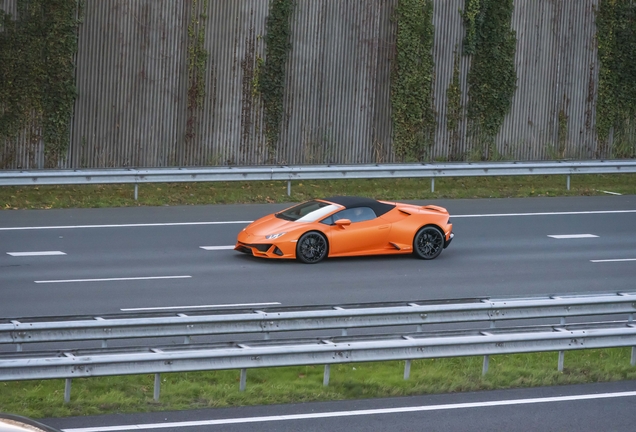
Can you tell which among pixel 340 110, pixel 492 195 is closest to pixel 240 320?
pixel 492 195

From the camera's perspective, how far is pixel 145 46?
24.5 m

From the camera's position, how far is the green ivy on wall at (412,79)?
2641 centimetres

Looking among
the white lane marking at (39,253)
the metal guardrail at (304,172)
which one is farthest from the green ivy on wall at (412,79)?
the white lane marking at (39,253)

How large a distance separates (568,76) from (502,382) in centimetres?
1956

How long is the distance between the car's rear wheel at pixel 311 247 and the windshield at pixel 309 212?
1.02 ft

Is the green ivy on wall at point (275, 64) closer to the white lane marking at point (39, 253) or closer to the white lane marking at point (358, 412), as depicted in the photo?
the white lane marking at point (39, 253)

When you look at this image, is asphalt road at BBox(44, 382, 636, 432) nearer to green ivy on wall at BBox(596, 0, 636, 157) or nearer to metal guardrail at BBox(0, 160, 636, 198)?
metal guardrail at BBox(0, 160, 636, 198)

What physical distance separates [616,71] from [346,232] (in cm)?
1518

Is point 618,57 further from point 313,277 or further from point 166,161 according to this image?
point 313,277

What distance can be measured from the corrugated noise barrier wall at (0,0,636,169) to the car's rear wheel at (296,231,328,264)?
932 centimetres

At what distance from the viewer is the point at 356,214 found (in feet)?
56.0

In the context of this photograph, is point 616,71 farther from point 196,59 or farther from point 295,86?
point 196,59

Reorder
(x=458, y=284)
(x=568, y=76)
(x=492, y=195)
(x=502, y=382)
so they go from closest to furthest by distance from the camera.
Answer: (x=502, y=382), (x=458, y=284), (x=492, y=195), (x=568, y=76)

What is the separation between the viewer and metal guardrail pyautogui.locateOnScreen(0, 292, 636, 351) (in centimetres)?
1048
